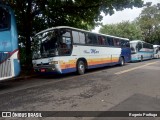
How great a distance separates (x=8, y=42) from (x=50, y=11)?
25.5 feet

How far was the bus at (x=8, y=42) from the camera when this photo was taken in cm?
917

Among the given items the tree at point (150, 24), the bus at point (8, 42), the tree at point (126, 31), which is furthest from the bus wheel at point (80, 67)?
Result: the tree at point (150, 24)

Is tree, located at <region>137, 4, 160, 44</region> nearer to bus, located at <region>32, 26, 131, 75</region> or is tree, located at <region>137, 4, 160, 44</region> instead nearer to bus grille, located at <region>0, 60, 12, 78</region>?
bus, located at <region>32, 26, 131, 75</region>

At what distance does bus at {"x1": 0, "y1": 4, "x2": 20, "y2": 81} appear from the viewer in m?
9.17

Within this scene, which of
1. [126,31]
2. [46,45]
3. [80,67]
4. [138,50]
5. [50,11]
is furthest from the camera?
[126,31]

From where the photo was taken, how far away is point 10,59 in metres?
9.30

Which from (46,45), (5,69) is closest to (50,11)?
(46,45)

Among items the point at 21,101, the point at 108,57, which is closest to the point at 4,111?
the point at 21,101

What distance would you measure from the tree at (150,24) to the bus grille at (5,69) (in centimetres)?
4882

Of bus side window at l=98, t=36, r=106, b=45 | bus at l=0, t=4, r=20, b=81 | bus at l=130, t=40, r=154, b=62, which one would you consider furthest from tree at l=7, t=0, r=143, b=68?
bus at l=130, t=40, r=154, b=62

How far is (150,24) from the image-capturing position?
174 ft

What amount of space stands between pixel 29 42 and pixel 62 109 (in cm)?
1038

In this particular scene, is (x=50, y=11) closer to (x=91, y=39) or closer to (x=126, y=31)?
(x=91, y=39)

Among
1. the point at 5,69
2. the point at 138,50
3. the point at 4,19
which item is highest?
the point at 4,19
